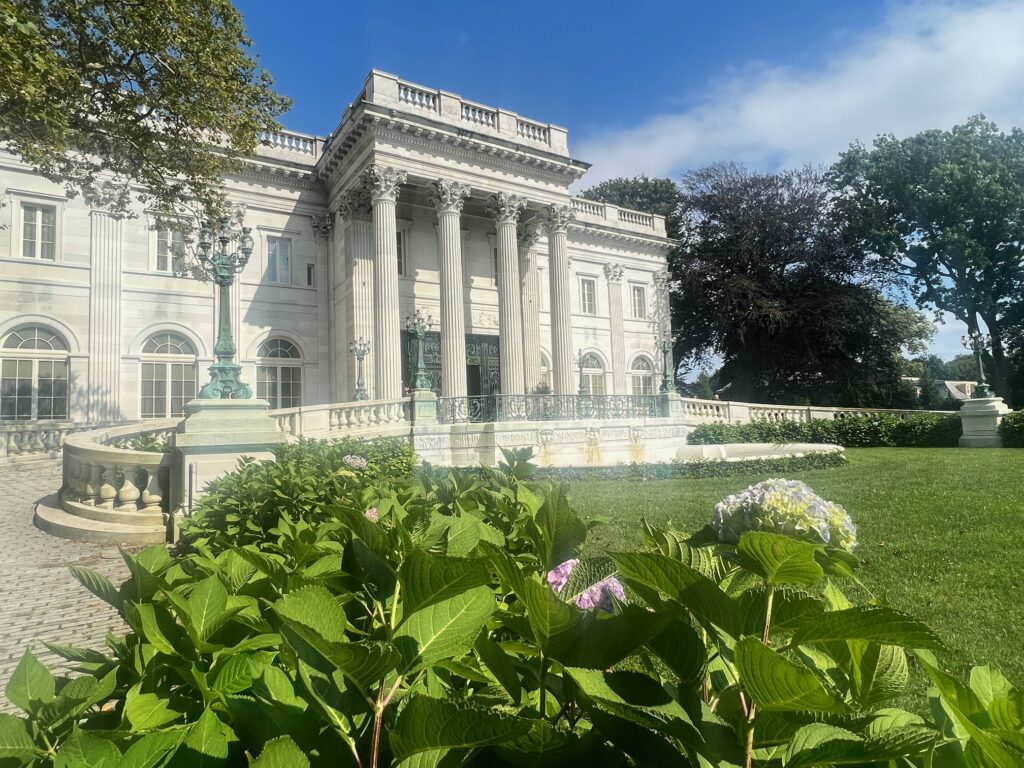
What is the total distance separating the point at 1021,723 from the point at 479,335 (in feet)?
78.8

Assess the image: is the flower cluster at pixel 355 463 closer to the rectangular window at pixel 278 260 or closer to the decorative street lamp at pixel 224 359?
the decorative street lamp at pixel 224 359

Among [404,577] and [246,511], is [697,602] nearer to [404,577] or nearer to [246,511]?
[404,577]

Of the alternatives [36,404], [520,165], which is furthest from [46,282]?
[520,165]

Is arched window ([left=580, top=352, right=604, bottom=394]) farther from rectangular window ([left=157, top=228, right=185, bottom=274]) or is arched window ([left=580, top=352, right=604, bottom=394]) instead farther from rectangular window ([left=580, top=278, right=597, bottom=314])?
rectangular window ([left=157, top=228, right=185, bottom=274])

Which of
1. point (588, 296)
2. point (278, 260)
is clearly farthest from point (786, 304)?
point (278, 260)

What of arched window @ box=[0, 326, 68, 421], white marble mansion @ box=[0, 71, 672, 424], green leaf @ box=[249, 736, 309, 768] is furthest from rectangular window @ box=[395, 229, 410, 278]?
green leaf @ box=[249, 736, 309, 768]

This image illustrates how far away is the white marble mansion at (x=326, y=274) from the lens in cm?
1847

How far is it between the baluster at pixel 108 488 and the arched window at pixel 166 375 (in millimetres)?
12629

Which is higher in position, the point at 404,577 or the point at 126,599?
the point at 404,577

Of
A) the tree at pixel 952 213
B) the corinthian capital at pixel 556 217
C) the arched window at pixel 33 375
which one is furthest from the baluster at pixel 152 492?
the tree at pixel 952 213

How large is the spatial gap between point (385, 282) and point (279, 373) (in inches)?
237

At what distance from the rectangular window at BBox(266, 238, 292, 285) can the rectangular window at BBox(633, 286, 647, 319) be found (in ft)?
59.2

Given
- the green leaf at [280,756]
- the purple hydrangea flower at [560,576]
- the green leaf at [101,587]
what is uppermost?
the green leaf at [101,587]

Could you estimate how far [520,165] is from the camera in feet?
74.4
